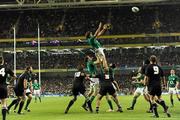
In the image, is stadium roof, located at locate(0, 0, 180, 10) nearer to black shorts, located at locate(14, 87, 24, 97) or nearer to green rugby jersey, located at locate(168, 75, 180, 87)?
green rugby jersey, located at locate(168, 75, 180, 87)

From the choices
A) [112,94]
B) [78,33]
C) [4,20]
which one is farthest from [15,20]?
[112,94]

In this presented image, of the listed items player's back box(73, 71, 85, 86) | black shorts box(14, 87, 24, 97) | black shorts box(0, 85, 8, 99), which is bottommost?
black shorts box(14, 87, 24, 97)

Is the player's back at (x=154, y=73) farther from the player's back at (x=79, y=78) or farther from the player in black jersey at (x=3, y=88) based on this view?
the player in black jersey at (x=3, y=88)

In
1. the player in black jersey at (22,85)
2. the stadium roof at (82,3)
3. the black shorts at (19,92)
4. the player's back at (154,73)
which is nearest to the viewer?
the player's back at (154,73)

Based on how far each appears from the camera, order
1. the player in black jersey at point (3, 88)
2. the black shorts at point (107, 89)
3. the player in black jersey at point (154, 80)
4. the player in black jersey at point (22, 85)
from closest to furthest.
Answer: the player in black jersey at point (3, 88) < the player in black jersey at point (154, 80) < the black shorts at point (107, 89) < the player in black jersey at point (22, 85)

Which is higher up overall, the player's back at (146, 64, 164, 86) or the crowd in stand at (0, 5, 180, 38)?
the crowd in stand at (0, 5, 180, 38)

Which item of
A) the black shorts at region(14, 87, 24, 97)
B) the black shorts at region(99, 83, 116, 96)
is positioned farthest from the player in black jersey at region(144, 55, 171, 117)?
the black shorts at region(14, 87, 24, 97)

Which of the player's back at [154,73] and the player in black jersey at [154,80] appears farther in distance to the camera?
the player's back at [154,73]

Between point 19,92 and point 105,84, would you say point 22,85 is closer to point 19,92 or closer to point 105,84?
point 19,92

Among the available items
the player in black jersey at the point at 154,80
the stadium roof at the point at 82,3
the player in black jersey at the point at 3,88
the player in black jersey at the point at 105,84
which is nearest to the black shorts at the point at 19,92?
the player in black jersey at the point at 105,84

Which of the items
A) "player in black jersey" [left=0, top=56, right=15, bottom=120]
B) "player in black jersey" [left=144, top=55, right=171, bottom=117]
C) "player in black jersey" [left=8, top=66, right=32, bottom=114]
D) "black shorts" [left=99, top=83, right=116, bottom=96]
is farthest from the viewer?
"player in black jersey" [left=8, top=66, right=32, bottom=114]

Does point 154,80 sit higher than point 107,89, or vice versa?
point 154,80

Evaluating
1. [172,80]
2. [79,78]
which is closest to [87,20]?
[172,80]

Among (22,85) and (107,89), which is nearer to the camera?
(107,89)
